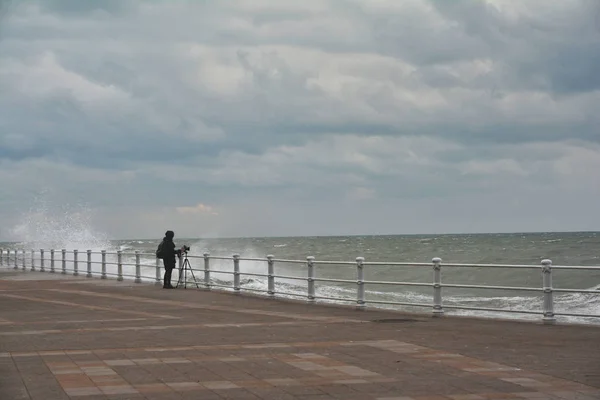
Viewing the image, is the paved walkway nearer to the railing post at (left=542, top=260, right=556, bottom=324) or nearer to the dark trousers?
the railing post at (left=542, top=260, right=556, bottom=324)

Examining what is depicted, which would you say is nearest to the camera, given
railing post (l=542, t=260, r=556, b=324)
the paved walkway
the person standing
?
the paved walkway

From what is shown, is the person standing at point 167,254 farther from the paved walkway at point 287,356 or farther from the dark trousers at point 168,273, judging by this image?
the paved walkway at point 287,356

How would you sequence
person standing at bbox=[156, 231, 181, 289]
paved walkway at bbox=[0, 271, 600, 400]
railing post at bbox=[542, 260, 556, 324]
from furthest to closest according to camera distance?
person standing at bbox=[156, 231, 181, 289]
railing post at bbox=[542, 260, 556, 324]
paved walkway at bbox=[0, 271, 600, 400]

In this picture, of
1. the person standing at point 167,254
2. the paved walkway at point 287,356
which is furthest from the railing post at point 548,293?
the person standing at point 167,254

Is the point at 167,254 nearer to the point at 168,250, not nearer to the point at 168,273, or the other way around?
the point at 168,250

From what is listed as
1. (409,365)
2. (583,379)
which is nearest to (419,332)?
(409,365)

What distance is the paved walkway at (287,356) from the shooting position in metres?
10.6

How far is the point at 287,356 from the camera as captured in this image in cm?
1338

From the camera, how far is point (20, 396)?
34.0 feet

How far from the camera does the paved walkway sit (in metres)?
10.6

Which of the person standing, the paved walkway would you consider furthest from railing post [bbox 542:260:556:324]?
the person standing

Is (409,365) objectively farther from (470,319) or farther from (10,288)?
(10,288)

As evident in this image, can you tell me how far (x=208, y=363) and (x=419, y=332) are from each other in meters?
5.03

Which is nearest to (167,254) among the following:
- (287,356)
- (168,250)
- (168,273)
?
(168,250)
